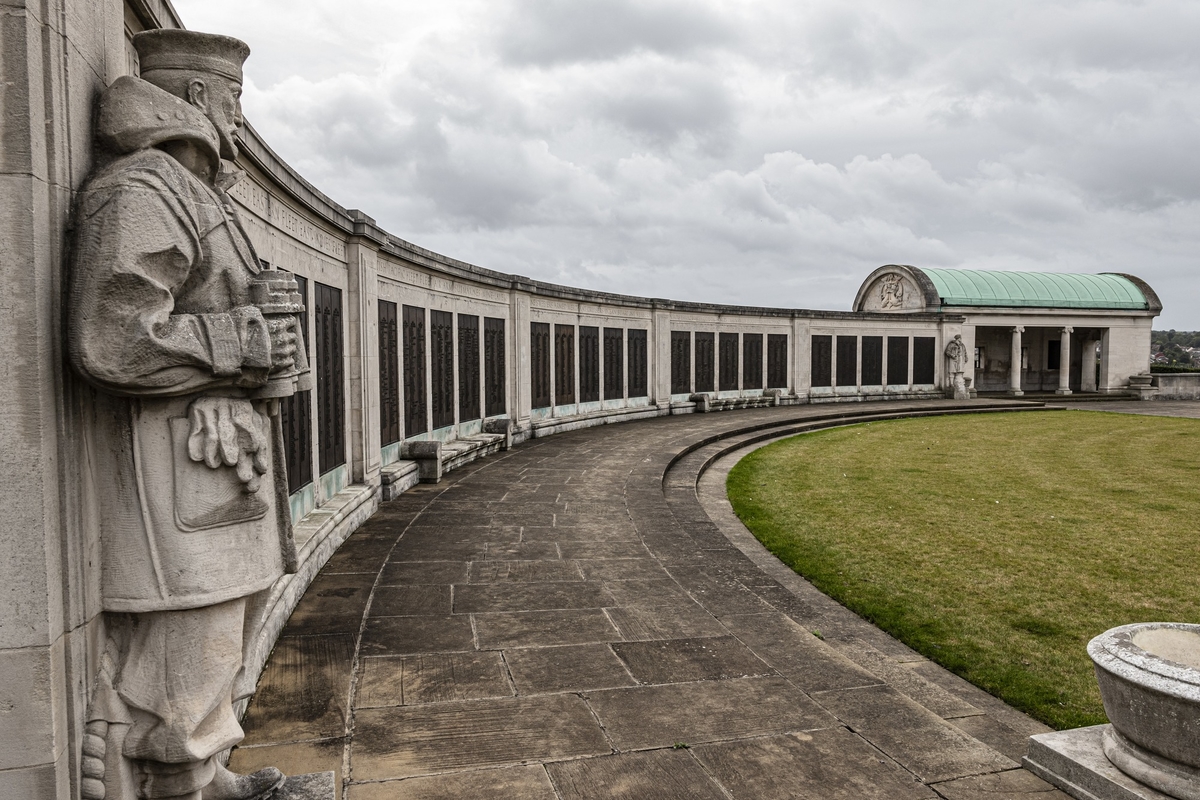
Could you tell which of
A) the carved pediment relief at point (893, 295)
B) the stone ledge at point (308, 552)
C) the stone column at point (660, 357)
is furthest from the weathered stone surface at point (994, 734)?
the carved pediment relief at point (893, 295)

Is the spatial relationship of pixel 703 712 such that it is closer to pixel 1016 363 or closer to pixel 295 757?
pixel 295 757

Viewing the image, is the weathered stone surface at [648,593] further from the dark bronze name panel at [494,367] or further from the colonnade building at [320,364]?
the dark bronze name panel at [494,367]

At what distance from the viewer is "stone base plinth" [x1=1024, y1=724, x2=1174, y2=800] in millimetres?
3219

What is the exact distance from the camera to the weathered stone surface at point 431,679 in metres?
4.09

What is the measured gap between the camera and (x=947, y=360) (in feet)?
99.2

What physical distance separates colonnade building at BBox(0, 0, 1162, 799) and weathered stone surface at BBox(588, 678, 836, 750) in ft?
5.97

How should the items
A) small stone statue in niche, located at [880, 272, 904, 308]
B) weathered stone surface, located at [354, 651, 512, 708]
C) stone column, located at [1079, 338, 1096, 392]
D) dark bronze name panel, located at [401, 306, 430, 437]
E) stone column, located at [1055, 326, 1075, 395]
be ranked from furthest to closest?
1. stone column, located at [1079, 338, 1096, 392]
2. stone column, located at [1055, 326, 1075, 395]
3. small stone statue in niche, located at [880, 272, 904, 308]
4. dark bronze name panel, located at [401, 306, 430, 437]
5. weathered stone surface, located at [354, 651, 512, 708]

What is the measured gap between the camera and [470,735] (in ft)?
12.2

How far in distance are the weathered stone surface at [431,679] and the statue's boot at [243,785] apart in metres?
1.00

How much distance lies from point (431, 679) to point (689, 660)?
1552 millimetres

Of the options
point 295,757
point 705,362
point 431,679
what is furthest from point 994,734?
point 705,362

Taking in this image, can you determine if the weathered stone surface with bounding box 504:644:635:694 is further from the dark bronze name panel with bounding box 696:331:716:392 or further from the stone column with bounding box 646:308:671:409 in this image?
the dark bronze name panel with bounding box 696:331:716:392

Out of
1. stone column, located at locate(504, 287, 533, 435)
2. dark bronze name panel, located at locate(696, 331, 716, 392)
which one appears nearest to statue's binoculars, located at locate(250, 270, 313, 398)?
stone column, located at locate(504, 287, 533, 435)

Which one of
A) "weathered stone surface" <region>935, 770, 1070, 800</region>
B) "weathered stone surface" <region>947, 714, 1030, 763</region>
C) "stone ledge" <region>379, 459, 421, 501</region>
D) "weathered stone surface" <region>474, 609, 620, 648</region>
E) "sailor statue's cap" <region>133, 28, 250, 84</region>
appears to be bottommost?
"weathered stone surface" <region>947, 714, 1030, 763</region>
